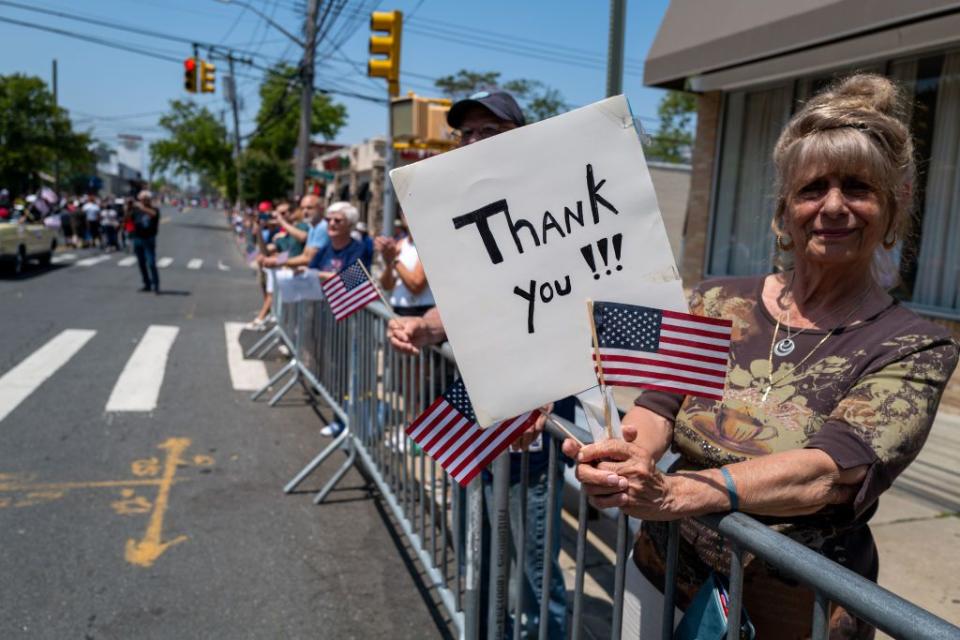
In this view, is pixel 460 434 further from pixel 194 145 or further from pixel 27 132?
pixel 194 145

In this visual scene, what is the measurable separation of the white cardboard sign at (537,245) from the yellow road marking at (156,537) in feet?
9.81

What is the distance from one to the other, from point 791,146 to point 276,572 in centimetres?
312

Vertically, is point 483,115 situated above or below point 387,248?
above

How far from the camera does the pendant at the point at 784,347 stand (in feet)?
5.43

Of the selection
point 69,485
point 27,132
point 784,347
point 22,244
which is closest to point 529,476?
point 784,347

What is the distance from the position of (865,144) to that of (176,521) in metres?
4.00

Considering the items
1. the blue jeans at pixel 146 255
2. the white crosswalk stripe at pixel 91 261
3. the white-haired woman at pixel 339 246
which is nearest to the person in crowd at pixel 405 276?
the white-haired woman at pixel 339 246

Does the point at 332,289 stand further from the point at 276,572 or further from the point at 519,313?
the point at 519,313

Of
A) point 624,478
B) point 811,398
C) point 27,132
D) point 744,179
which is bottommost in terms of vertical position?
point 624,478

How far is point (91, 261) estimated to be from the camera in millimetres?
21750

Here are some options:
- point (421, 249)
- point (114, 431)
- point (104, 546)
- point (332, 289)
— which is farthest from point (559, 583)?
point (114, 431)

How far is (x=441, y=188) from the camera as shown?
5.16ft

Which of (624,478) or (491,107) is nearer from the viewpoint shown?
(624,478)

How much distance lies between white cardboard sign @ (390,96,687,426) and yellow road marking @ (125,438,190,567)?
2.99 m
